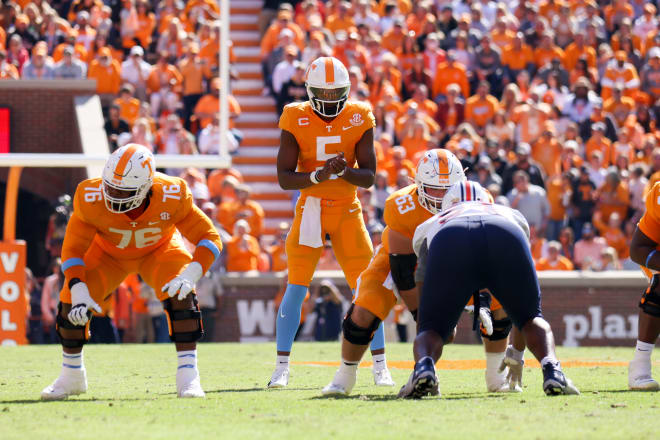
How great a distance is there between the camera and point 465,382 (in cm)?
848

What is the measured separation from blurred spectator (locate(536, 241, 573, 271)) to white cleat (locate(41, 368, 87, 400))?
29.2ft

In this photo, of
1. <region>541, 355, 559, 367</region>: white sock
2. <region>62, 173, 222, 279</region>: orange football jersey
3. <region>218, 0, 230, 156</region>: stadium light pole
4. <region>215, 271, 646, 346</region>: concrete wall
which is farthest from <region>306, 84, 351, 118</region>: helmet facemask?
<region>215, 271, 646, 346</region>: concrete wall

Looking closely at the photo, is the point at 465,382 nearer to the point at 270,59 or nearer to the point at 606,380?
the point at 606,380

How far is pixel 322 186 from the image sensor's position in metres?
8.35

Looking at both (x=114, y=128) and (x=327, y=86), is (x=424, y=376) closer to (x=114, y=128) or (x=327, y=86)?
(x=327, y=86)

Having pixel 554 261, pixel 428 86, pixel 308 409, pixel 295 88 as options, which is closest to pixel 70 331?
pixel 308 409

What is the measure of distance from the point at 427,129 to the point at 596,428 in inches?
471

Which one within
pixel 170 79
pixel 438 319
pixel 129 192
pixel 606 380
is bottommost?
pixel 606 380

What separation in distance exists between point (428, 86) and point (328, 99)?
10635 mm

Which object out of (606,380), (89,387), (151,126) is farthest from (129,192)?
(151,126)

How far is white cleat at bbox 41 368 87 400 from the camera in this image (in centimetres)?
721

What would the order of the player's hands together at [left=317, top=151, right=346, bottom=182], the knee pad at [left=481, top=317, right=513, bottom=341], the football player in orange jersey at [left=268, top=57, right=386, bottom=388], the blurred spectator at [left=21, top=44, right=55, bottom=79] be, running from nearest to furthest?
the knee pad at [left=481, top=317, right=513, bottom=341] → the player's hands together at [left=317, top=151, right=346, bottom=182] → the football player in orange jersey at [left=268, top=57, right=386, bottom=388] → the blurred spectator at [left=21, top=44, right=55, bottom=79]

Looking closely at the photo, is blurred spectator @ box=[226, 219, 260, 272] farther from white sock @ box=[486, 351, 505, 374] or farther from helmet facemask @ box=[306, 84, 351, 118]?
white sock @ box=[486, 351, 505, 374]

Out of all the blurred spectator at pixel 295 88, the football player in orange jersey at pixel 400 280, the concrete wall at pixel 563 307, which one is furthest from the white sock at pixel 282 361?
the blurred spectator at pixel 295 88
